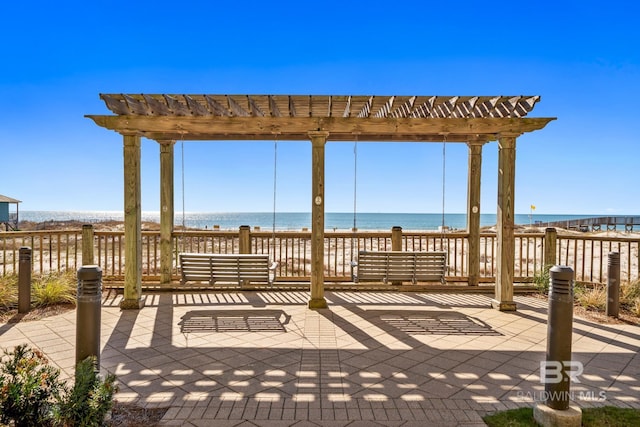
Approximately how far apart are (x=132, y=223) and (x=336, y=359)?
3.56 m

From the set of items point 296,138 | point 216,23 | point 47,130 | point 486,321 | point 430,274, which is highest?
point 47,130

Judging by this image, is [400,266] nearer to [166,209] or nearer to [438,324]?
[438,324]

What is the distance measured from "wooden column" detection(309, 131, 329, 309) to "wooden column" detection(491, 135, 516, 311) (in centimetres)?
260

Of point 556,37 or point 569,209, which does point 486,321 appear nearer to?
point 556,37

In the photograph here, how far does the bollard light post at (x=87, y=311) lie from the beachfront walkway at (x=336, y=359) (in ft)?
1.80

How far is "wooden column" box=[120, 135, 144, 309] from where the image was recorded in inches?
187

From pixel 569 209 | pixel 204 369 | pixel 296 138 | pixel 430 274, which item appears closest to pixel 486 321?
pixel 430 274

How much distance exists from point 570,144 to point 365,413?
39566 millimetres

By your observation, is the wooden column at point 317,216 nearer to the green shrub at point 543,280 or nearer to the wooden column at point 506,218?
the wooden column at point 506,218

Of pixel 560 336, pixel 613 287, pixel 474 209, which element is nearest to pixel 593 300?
pixel 613 287

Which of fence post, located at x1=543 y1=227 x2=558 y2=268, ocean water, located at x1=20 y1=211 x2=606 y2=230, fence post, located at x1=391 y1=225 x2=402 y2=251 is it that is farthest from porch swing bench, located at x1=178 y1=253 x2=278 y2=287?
ocean water, located at x1=20 y1=211 x2=606 y2=230

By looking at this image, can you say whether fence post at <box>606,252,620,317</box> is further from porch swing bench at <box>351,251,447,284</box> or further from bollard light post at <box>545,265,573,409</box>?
bollard light post at <box>545,265,573,409</box>

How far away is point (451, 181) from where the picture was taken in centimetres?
4862

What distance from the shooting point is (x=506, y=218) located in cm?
489
